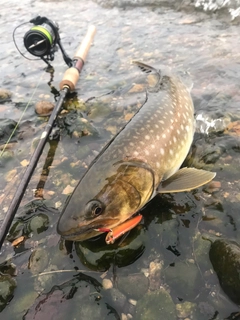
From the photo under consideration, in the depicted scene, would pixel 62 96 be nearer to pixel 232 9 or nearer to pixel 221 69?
pixel 221 69

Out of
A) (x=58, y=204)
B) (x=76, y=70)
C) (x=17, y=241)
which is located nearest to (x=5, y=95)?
(x=76, y=70)

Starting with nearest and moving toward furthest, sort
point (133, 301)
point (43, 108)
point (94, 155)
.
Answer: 1. point (133, 301)
2. point (94, 155)
3. point (43, 108)

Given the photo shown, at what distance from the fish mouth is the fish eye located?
0.09 meters

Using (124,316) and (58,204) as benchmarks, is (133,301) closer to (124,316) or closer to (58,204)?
(124,316)

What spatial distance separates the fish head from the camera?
2.77 meters

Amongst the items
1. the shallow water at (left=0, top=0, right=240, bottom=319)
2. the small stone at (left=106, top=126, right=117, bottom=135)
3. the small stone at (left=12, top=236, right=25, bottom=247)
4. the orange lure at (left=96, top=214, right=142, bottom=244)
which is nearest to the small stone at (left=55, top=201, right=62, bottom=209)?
the shallow water at (left=0, top=0, right=240, bottom=319)

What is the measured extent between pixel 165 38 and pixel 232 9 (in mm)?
2718

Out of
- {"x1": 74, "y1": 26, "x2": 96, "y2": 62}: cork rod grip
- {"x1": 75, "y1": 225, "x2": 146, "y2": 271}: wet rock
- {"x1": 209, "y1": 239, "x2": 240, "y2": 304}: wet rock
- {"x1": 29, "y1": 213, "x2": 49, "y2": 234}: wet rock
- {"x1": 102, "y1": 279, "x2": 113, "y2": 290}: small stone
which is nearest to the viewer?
{"x1": 209, "y1": 239, "x2": 240, "y2": 304}: wet rock

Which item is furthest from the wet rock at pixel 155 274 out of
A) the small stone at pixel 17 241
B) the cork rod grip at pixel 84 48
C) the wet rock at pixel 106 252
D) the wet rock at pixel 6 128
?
the cork rod grip at pixel 84 48

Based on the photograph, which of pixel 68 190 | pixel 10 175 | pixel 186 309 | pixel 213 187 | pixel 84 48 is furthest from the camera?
pixel 84 48

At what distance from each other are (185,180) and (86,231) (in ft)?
4.09

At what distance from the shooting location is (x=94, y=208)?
2803mm

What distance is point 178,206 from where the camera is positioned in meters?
3.50

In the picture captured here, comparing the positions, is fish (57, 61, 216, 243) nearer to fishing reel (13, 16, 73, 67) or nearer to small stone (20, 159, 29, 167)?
small stone (20, 159, 29, 167)
